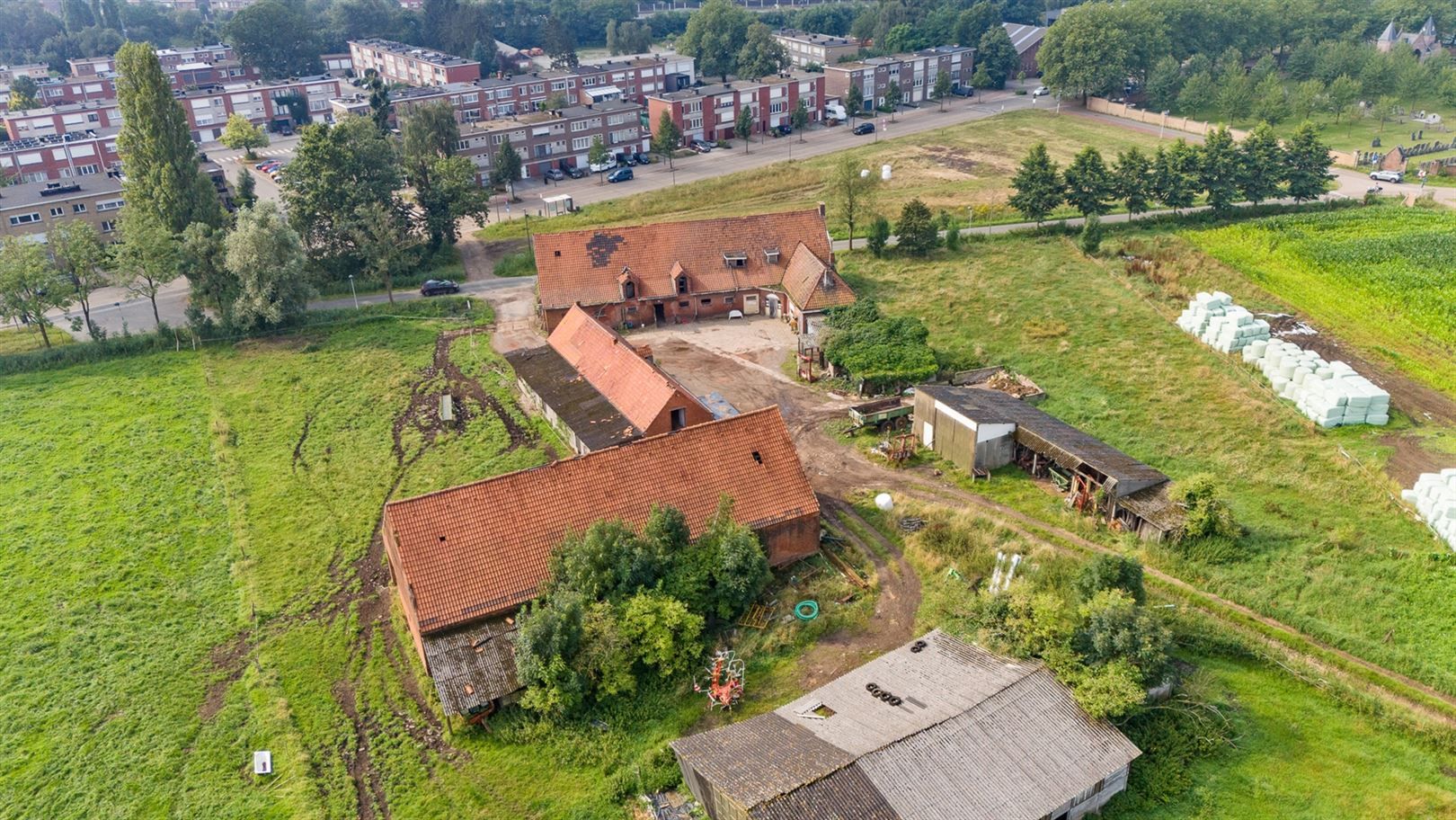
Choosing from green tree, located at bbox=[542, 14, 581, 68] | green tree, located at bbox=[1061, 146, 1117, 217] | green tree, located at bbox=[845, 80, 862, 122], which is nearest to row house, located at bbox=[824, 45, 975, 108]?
green tree, located at bbox=[845, 80, 862, 122]

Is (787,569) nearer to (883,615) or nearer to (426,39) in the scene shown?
(883,615)

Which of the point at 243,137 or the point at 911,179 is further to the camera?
the point at 243,137

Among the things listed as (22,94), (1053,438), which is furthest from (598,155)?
(22,94)

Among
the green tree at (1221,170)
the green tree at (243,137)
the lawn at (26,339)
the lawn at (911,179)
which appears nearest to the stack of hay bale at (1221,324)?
the green tree at (1221,170)

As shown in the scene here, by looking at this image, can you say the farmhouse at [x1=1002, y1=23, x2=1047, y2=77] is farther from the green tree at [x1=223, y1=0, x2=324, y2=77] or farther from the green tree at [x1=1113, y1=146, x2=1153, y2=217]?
the green tree at [x1=223, y1=0, x2=324, y2=77]

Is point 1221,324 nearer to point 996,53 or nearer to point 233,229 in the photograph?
point 233,229
